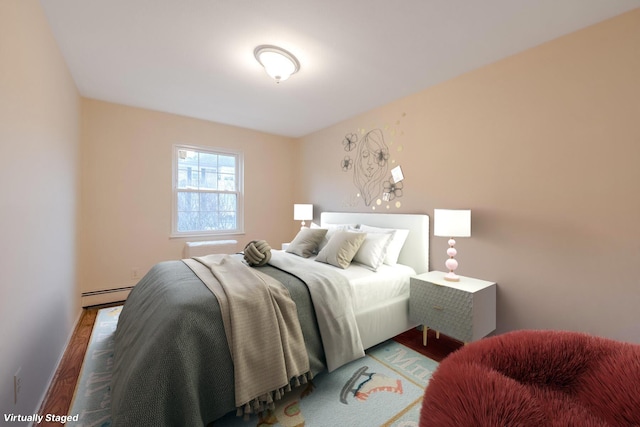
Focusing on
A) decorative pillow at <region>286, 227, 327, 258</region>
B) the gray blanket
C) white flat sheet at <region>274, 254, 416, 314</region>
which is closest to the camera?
the gray blanket

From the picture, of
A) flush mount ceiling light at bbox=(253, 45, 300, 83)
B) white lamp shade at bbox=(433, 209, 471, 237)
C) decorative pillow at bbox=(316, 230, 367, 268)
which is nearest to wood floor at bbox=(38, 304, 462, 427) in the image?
decorative pillow at bbox=(316, 230, 367, 268)

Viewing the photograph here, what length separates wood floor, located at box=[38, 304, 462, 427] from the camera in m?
1.59

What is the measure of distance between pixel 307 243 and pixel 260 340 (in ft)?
5.09

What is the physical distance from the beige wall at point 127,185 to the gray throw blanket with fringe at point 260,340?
239 centimetres

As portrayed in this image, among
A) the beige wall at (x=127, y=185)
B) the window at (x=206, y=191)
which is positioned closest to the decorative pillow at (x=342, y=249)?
the window at (x=206, y=191)

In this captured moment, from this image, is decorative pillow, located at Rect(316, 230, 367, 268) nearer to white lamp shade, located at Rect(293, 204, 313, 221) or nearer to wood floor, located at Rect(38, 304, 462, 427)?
wood floor, located at Rect(38, 304, 462, 427)

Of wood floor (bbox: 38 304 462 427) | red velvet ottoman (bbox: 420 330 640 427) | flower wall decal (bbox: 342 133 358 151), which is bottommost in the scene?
wood floor (bbox: 38 304 462 427)

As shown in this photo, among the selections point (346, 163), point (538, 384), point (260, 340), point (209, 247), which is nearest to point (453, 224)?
point (538, 384)

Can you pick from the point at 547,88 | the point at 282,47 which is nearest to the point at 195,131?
the point at 282,47

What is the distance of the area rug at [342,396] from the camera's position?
1.46 metres

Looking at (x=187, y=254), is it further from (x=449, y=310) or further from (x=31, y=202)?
(x=449, y=310)

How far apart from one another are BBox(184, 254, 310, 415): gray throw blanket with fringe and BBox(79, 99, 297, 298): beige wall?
7.83 ft

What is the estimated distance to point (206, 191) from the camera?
3.95 meters

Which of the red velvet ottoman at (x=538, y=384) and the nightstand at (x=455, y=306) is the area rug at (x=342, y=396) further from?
the red velvet ottoman at (x=538, y=384)
